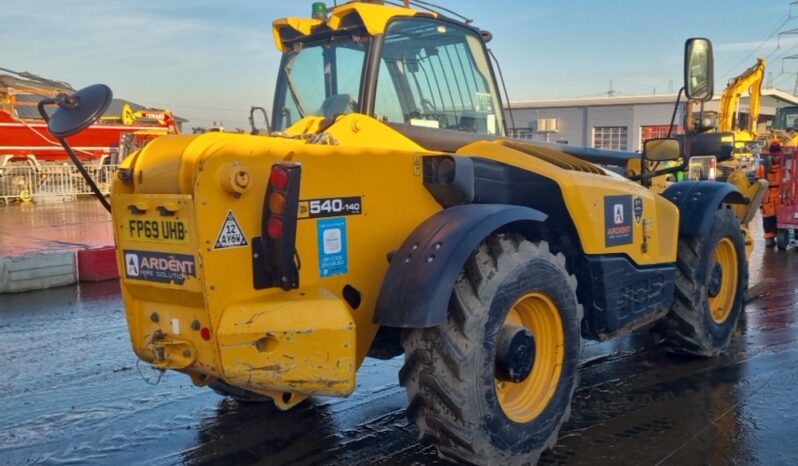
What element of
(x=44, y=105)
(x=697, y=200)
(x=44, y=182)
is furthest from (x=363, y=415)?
(x=44, y=182)

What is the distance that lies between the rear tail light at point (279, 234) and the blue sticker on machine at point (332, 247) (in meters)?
0.18

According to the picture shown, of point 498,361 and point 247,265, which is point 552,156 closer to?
point 498,361

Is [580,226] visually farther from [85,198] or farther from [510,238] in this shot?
[85,198]

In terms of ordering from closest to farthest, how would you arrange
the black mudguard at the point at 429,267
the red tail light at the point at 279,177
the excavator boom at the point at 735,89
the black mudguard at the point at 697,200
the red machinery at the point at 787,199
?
the red tail light at the point at 279,177 < the black mudguard at the point at 429,267 < the black mudguard at the point at 697,200 < the red machinery at the point at 787,199 < the excavator boom at the point at 735,89

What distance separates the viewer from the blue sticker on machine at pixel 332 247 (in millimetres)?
3383

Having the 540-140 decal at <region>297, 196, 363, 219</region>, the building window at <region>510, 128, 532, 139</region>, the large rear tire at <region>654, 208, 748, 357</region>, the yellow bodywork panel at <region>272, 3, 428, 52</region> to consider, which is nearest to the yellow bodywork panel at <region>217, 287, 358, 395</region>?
the 540-140 decal at <region>297, 196, 363, 219</region>

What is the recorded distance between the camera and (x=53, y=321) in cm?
754

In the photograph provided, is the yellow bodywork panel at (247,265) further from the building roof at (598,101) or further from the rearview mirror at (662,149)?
the building roof at (598,101)

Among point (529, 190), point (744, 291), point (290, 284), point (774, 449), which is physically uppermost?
point (529, 190)

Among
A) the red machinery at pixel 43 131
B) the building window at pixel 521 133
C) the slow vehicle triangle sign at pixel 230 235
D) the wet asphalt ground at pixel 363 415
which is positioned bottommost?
the wet asphalt ground at pixel 363 415

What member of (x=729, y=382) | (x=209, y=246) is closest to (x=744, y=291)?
(x=729, y=382)

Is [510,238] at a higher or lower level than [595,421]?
higher

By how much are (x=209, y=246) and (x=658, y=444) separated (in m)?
2.71

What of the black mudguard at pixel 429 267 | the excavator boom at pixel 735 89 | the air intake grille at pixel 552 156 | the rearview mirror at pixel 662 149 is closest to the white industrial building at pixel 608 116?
the excavator boom at pixel 735 89
